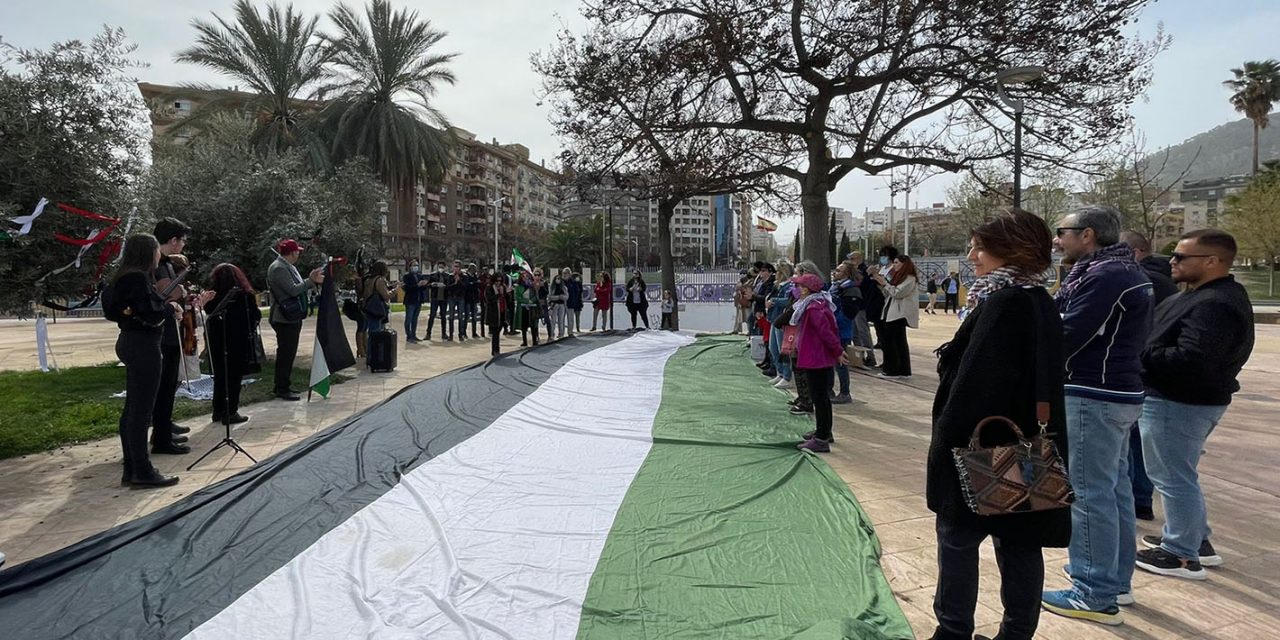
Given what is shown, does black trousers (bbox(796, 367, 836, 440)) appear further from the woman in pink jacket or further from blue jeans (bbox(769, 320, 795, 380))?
blue jeans (bbox(769, 320, 795, 380))

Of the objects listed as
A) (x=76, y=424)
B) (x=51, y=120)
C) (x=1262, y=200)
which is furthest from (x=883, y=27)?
(x=1262, y=200)

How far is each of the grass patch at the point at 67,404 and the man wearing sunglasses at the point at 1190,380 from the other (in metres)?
8.45

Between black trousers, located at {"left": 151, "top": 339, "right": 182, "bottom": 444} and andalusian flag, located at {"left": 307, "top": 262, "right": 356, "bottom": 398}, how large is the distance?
1975 millimetres

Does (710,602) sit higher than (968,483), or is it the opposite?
Result: (968,483)

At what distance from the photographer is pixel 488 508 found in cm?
407

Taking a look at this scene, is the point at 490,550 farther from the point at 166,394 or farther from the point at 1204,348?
the point at 166,394

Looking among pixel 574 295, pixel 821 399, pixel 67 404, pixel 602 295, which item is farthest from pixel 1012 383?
pixel 602 295

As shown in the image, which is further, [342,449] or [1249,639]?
[342,449]

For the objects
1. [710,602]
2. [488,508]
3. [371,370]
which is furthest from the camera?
[371,370]

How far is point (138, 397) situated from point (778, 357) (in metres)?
7.51

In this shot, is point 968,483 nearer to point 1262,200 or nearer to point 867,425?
point 867,425

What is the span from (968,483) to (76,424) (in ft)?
26.6

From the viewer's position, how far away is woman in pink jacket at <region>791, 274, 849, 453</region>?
5.85m

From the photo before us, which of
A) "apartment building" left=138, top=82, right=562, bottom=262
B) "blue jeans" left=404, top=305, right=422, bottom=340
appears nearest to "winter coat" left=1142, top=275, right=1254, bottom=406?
"blue jeans" left=404, top=305, right=422, bottom=340
